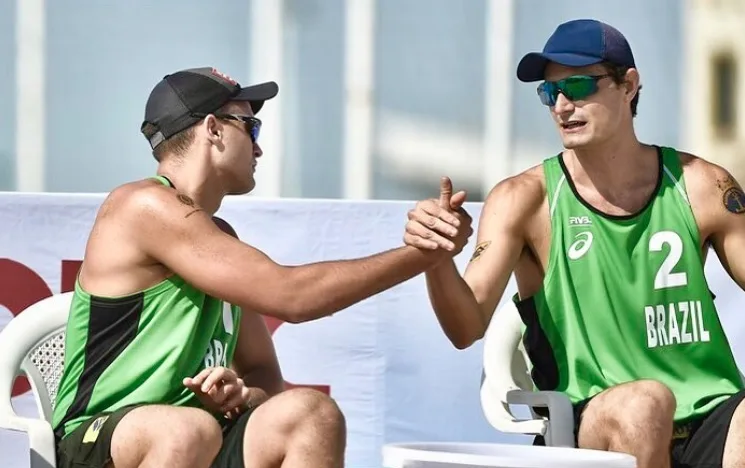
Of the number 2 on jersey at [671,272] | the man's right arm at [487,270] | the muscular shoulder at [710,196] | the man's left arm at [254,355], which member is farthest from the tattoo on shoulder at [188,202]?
the muscular shoulder at [710,196]

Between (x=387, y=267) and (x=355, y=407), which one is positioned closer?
(x=387, y=267)

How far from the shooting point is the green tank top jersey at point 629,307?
3.72 m

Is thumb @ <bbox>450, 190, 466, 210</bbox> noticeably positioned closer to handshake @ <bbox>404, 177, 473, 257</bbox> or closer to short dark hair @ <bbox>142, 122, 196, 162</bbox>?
handshake @ <bbox>404, 177, 473, 257</bbox>

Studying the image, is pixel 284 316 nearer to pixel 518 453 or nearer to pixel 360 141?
pixel 518 453

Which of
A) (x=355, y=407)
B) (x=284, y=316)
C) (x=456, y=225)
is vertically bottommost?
(x=355, y=407)

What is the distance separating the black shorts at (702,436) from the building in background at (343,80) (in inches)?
57.3

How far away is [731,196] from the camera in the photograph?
12.6 feet

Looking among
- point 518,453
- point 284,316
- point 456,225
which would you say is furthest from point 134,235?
point 518,453

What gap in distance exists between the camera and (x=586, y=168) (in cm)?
386

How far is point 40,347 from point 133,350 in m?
0.54

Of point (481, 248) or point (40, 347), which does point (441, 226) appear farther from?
point (40, 347)

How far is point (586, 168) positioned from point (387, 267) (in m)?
0.80

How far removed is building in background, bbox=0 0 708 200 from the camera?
485 cm

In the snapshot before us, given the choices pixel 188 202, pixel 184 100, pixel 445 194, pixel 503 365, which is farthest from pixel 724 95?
pixel 188 202
